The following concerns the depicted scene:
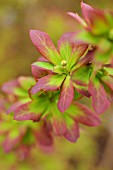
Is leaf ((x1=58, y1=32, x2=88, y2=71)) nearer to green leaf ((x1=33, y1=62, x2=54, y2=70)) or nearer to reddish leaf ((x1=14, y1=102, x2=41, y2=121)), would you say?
green leaf ((x1=33, y1=62, x2=54, y2=70))

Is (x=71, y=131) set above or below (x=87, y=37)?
below

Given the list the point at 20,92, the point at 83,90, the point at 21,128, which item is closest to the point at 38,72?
the point at 83,90

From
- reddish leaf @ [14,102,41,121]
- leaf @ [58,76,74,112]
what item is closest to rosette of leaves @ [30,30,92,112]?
leaf @ [58,76,74,112]

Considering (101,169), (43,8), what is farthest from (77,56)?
(43,8)

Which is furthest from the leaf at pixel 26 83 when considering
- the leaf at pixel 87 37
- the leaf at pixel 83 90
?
the leaf at pixel 87 37

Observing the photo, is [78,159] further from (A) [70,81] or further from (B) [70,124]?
(A) [70,81]

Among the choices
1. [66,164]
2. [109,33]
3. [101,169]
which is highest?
[109,33]

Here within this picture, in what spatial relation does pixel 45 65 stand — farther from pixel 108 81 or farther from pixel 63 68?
pixel 108 81
